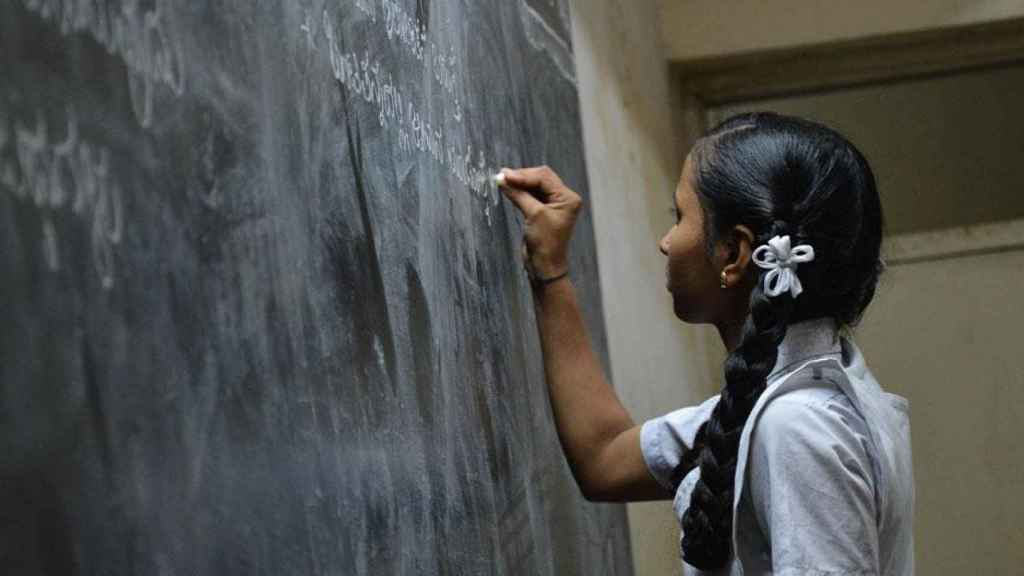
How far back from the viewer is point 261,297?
3.82 feet

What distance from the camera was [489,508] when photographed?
5.64ft

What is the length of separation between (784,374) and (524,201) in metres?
0.48

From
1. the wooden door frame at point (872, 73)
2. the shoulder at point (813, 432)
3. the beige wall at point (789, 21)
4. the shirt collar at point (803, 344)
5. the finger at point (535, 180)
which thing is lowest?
the shoulder at point (813, 432)

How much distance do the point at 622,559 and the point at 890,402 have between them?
990 millimetres

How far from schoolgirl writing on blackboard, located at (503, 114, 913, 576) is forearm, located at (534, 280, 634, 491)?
6cm

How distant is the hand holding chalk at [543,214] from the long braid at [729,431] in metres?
0.39

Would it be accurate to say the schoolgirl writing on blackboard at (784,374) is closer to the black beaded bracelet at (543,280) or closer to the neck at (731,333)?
the neck at (731,333)

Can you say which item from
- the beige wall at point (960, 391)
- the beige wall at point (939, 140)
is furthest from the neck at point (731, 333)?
the beige wall at point (939, 140)

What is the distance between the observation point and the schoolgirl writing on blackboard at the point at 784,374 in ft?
4.37

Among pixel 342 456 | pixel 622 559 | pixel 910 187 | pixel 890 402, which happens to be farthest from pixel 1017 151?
pixel 342 456

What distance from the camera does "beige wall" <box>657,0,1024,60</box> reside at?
3.93 metres

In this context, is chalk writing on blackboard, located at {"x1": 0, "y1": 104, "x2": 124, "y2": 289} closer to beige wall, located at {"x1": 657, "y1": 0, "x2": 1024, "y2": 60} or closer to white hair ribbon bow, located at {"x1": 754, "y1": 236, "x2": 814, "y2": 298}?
white hair ribbon bow, located at {"x1": 754, "y1": 236, "x2": 814, "y2": 298}

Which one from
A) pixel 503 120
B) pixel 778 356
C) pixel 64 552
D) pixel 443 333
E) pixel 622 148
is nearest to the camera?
pixel 64 552

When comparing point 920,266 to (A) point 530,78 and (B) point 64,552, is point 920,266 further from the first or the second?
(B) point 64,552
